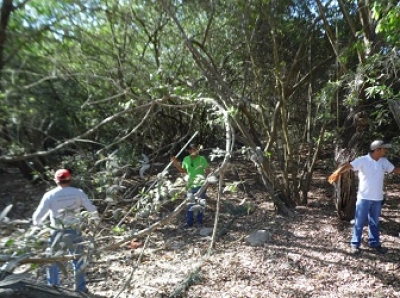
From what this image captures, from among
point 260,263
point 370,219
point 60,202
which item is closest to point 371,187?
point 370,219

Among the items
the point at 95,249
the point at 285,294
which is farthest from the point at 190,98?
the point at 285,294

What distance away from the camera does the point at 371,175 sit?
4926mm

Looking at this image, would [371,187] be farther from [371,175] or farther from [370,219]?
[370,219]

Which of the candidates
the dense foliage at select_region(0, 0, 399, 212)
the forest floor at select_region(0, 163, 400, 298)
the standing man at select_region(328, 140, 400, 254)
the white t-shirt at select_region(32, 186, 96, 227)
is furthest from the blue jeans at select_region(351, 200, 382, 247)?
the white t-shirt at select_region(32, 186, 96, 227)

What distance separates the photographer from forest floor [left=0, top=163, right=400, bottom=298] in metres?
4.38

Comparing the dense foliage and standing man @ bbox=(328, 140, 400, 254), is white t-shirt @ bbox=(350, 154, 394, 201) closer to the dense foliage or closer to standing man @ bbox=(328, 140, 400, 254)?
standing man @ bbox=(328, 140, 400, 254)

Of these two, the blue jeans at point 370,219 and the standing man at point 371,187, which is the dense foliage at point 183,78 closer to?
the standing man at point 371,187

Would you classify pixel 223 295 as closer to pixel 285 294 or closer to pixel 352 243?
pixel 285 294

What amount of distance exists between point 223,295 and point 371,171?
2578mm

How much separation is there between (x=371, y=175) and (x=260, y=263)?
6.32 feet

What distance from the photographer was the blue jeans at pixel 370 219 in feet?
16.4

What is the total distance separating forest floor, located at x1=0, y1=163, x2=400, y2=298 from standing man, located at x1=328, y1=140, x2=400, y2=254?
0.22m

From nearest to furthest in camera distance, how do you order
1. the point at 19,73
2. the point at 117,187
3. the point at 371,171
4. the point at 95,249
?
the point at 95,249 → the point at 19,73 → the point at 117,187 → the point at 371,171

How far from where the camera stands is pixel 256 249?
556 cm
